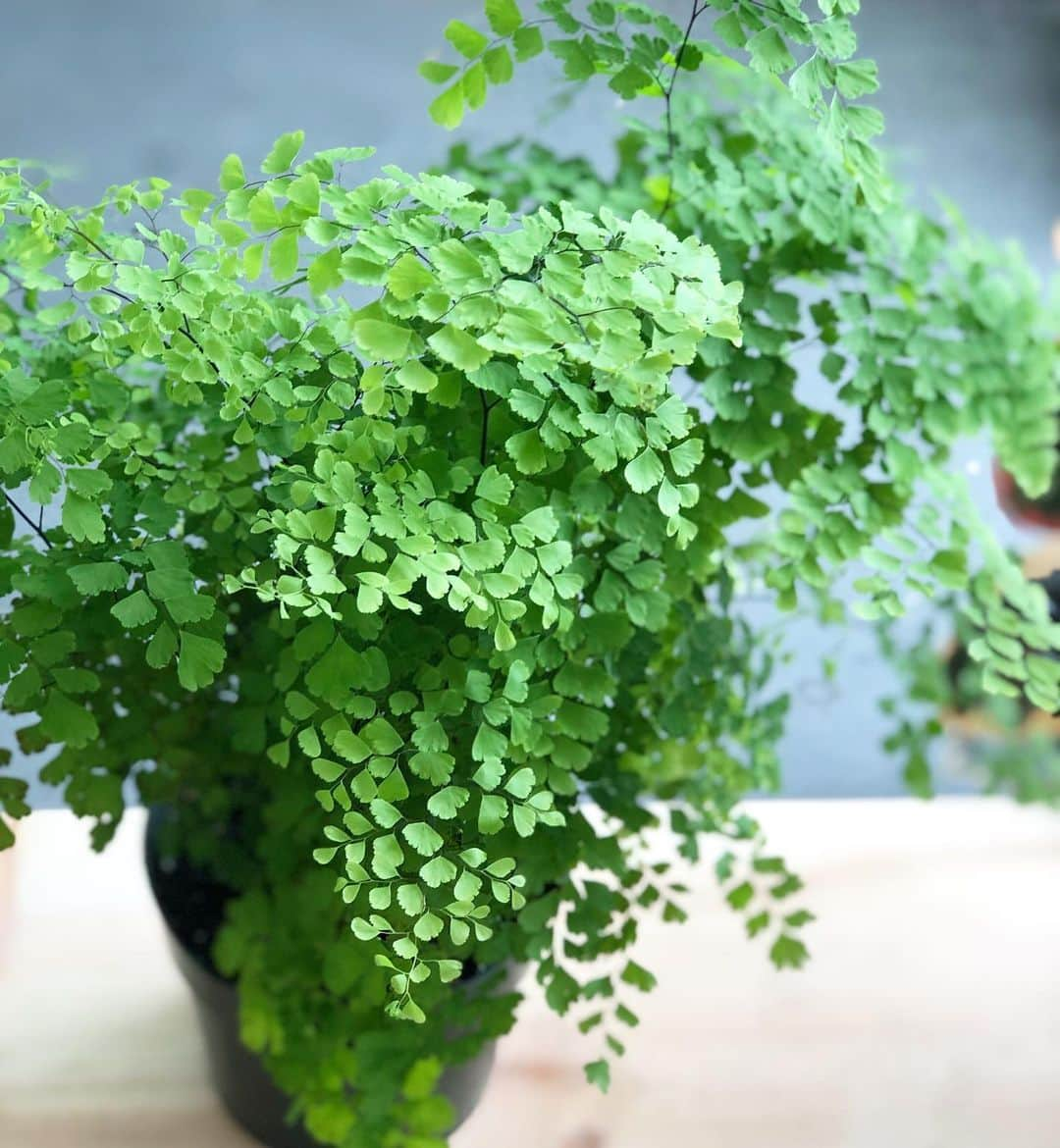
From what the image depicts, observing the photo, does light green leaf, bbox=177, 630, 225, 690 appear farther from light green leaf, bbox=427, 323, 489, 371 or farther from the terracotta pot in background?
the terracotta pot in background

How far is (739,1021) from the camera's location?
3.84ft

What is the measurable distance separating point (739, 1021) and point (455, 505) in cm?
73

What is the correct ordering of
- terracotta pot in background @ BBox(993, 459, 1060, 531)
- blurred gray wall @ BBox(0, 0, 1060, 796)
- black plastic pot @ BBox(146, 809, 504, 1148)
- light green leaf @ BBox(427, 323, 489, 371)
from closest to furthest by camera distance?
light green leaf @ BBox(427, 323, 489, 371) → black plastic pot @ BBox(146, 809, 504, 1148) → terracotta pot in background @ BBox(993, 459, 1060, 531) → blurred gray wall @ BBox(0, 0, 1060, 796)

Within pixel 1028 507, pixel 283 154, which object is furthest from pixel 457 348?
pixel 1028 507

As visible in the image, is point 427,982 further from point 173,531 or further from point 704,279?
point 704,279

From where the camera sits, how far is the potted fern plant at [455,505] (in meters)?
0.59

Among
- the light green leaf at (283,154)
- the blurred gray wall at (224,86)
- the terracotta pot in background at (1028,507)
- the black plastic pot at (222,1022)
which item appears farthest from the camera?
the blurred gray wall at (224,86)

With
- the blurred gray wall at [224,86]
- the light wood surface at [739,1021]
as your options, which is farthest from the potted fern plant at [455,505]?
the blurred gray wall at [224,86]

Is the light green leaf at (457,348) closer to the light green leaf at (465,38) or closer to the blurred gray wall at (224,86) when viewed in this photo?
the light green leaf at (465,38)

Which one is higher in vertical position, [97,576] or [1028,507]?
[1028,507]

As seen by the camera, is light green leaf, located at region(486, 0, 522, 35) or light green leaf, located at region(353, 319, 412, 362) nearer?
light green leaf, located at region(353, 319, 412, 362)

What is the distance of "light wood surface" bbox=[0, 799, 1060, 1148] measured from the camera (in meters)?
1.05

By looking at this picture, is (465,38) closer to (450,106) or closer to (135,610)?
(450,106)

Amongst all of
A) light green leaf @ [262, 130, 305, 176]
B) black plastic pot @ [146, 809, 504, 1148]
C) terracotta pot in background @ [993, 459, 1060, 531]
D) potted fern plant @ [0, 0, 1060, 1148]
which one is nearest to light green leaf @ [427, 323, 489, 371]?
potted fern plant @ [0, 0, 1060, 1148]
